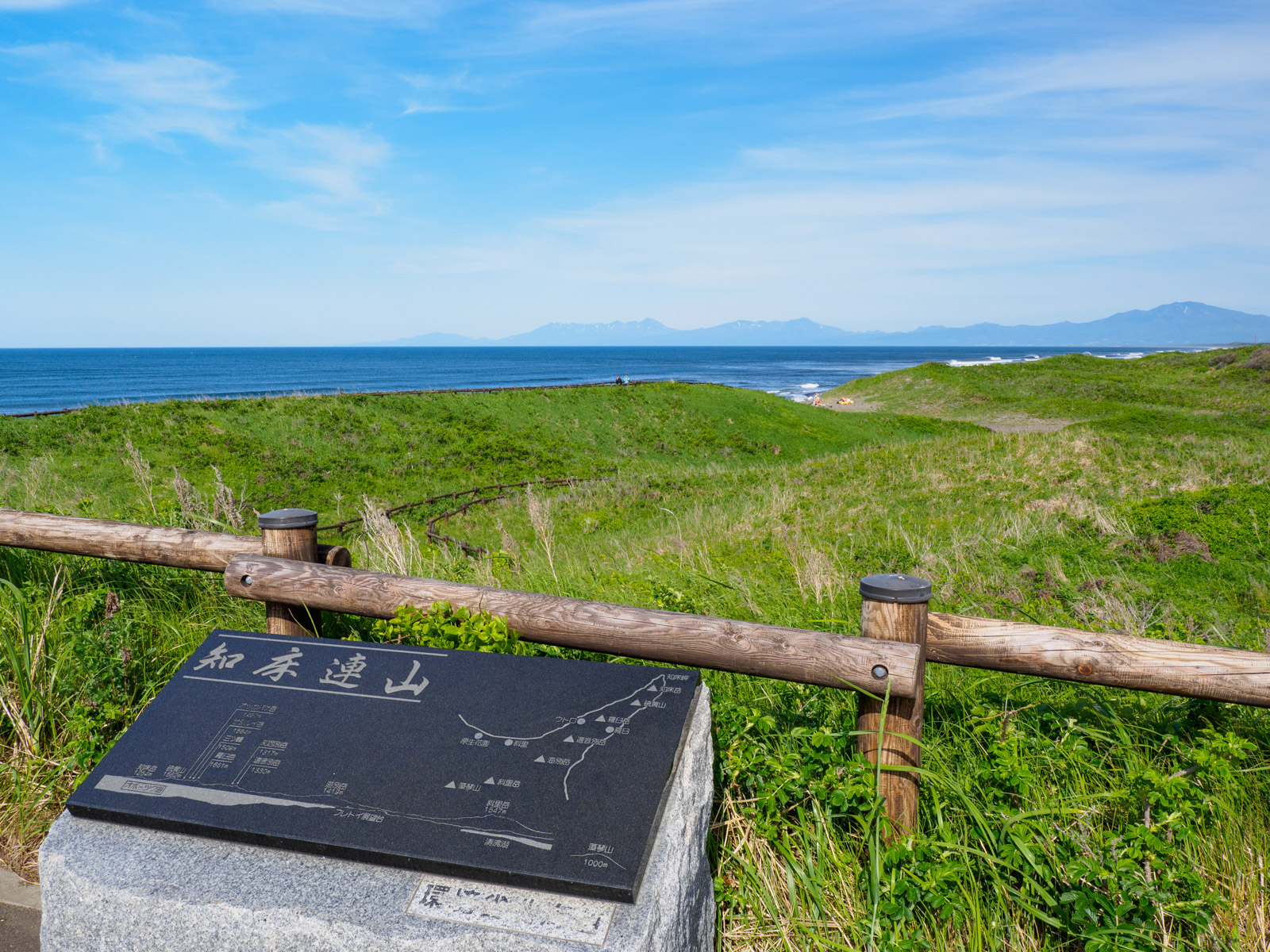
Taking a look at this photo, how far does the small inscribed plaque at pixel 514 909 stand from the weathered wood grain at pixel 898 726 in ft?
4.27

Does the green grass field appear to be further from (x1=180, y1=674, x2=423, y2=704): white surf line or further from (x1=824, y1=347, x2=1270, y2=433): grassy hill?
(x1=824, y1=347, x2=1270, y2=433): grassy hill

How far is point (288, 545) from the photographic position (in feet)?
12.6

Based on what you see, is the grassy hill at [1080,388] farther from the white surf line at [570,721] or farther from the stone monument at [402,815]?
the stone monument at [402,815]

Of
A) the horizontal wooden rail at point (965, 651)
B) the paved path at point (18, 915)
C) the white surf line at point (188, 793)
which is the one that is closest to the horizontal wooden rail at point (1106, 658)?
the horizontal wooden rail at point (965, 651)

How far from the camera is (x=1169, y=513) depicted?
9.00m

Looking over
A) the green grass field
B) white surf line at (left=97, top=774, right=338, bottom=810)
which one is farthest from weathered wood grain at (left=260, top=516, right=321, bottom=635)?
white surf line at (left=97, top=774, right=338, bottom=810)

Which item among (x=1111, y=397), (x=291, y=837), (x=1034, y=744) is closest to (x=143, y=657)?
(x=291, y=837)

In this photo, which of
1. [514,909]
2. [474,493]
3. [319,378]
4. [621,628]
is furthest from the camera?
[319,378]

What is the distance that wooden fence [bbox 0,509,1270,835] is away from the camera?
2824 mm

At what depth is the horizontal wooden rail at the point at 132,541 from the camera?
13.5 feet

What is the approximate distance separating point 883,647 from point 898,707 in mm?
281

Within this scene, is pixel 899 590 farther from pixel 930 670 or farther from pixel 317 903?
pixel 317 903

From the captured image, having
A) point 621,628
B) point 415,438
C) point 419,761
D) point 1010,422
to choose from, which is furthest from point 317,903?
point 1010,422

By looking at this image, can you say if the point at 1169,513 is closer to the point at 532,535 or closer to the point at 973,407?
the point at 532,535
